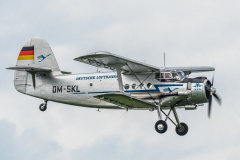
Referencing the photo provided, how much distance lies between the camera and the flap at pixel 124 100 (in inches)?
511

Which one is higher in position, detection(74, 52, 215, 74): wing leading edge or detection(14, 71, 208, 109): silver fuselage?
detection(74, 52, 215, 74): wing leading edge

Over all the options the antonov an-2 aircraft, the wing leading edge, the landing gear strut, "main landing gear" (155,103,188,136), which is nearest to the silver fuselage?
the antonov an-2 aircraft

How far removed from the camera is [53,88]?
655 inches

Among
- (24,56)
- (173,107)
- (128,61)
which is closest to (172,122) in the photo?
(173,107)

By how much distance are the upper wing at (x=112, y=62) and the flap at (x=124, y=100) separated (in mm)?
1356

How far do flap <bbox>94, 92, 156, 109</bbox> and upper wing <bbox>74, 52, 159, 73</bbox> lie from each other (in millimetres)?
1356

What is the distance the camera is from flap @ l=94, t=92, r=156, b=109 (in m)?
13.0

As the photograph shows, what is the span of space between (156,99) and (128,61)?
1.96 metres

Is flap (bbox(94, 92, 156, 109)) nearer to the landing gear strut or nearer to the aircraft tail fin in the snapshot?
the landing gear strut

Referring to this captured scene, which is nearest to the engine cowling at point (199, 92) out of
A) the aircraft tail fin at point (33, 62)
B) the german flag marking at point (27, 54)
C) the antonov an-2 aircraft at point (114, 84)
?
the antonov an-2 aircraft at point (114, 84)

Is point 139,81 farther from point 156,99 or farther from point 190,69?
point 190,69

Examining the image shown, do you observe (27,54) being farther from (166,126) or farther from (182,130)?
(182,130)

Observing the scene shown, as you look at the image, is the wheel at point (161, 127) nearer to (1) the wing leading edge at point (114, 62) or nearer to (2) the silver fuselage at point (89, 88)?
(2) the silver fuselage at point (89, 88)

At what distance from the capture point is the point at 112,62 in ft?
46.5
